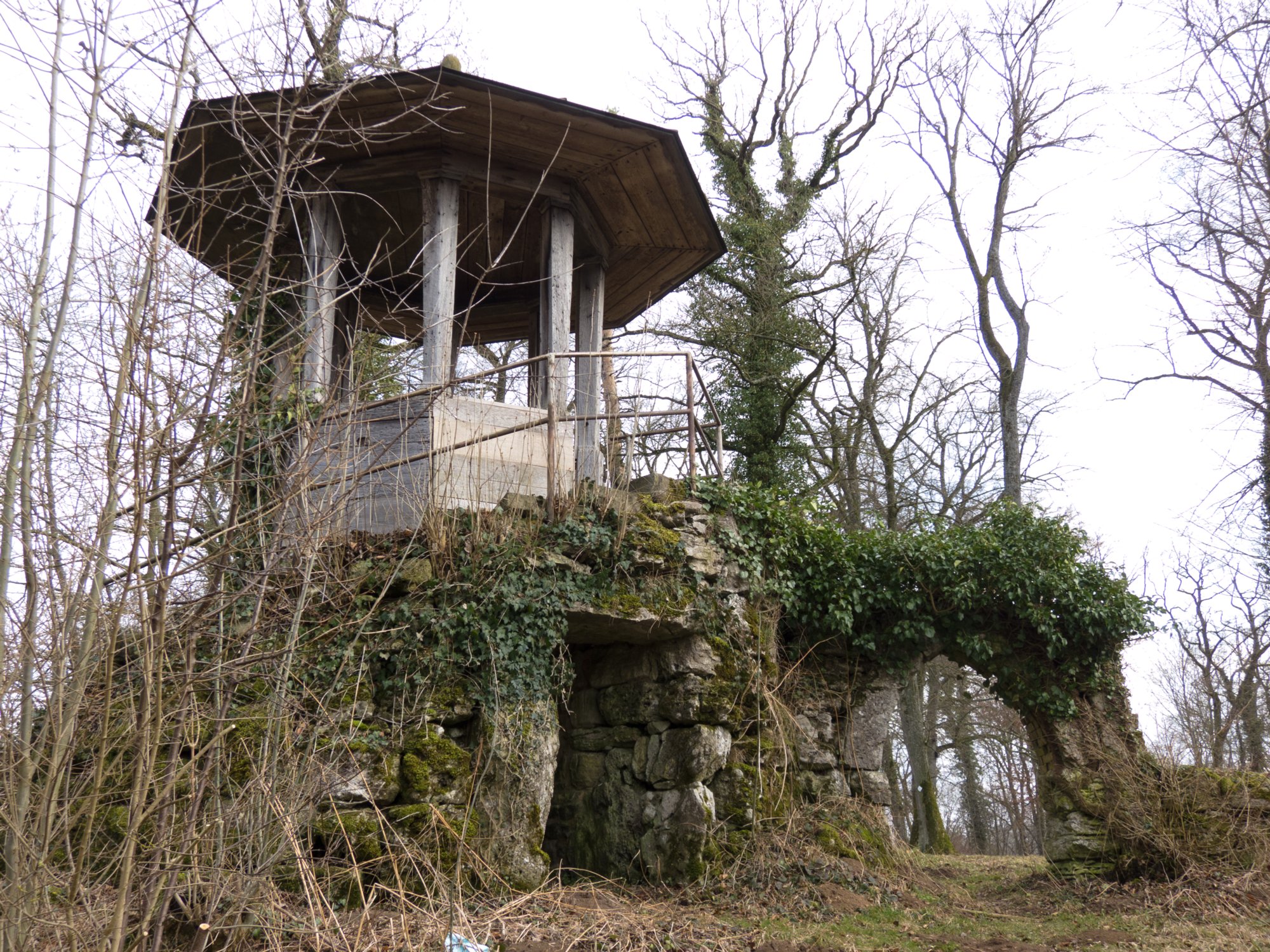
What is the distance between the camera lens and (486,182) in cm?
641

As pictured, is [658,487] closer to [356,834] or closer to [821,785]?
[821,785]

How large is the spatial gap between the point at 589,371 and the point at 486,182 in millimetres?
2119

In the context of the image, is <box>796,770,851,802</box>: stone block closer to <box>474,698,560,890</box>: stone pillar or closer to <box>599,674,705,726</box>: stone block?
<box>599,674,705,726</box>: stone block

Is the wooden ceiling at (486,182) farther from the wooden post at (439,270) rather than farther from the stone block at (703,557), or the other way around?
the stone block at (703,557)

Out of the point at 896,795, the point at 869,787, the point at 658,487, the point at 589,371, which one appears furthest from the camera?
the point at 896,795

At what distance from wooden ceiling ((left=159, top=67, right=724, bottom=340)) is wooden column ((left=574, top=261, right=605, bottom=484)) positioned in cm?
26

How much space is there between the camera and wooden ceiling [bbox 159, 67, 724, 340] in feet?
22.3

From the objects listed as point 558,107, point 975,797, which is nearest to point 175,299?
point 558,107

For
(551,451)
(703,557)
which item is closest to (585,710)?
(703,557)

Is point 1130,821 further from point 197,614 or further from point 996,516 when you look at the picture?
point 197,614

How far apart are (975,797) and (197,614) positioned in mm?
18286

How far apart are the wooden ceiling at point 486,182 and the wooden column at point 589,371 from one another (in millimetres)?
257

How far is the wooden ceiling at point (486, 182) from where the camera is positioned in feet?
22.3

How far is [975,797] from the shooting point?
18.5 meters
